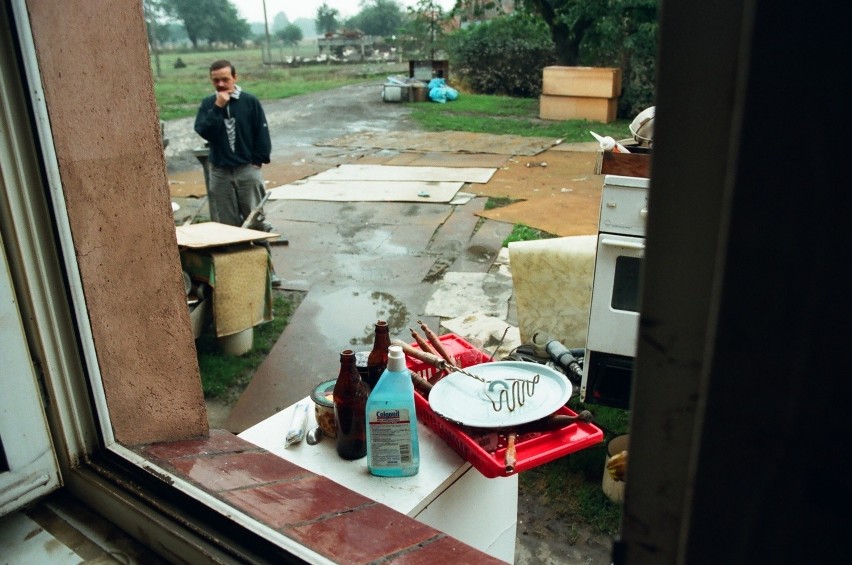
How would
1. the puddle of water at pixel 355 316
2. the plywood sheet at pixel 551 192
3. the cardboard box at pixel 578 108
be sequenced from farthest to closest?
the cardboard box at pixel 578 108
the plywood sheet at pixel 551 192
the puddle of water at pixel 355 316

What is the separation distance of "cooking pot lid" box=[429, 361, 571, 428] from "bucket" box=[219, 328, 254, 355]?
287 centimetres

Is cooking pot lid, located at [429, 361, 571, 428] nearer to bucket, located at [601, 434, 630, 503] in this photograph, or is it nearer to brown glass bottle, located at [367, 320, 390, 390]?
brown glass bottle, located at [367, 320, 390, 390]

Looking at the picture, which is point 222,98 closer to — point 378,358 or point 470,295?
point 470,295

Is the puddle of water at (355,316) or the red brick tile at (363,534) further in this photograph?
the puddle of water at (355,316)

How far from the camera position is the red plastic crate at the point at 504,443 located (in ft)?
5.47

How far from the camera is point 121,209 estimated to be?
1.52 m


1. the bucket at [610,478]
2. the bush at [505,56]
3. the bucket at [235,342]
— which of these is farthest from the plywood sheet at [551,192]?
the bush at [505,56]

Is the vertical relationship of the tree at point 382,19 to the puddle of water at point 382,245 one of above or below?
above

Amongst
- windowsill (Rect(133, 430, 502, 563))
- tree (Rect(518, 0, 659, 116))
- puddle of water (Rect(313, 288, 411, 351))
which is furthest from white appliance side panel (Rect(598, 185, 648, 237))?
tree (Rect(518, 0, 659, 116))

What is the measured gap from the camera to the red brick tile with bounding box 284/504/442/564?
4.13 ft

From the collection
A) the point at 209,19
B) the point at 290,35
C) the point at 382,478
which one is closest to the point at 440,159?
the point at 382,478

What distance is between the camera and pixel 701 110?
1.56ft

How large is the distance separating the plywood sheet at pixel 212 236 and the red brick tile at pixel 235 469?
8.69ft

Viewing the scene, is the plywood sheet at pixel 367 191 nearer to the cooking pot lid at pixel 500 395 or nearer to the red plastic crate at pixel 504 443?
the cooking pot lid at pixel 500 395
